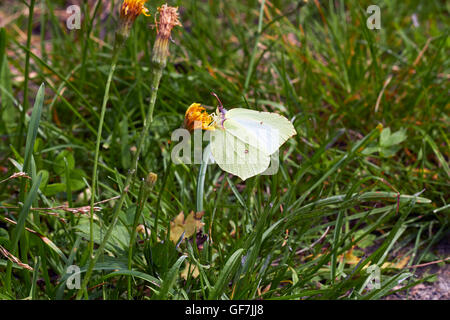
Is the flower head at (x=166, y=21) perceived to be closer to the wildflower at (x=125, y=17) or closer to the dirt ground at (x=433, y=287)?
the wildflower at (x=125, y=17)

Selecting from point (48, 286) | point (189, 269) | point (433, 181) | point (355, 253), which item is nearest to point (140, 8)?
point (189, 269)

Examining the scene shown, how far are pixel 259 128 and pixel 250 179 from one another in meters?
0.22

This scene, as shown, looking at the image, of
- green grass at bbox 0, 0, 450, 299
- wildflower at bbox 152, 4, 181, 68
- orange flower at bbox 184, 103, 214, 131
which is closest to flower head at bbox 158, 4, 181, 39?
wildflower at bbox 152, 4, 181, 68

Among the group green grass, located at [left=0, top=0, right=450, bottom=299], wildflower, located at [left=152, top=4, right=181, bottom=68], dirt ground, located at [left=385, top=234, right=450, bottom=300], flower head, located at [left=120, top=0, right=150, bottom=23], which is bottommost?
dirt ground, located at [left=385, top=234, right=450, bottom=300]

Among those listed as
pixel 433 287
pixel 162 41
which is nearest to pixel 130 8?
pixel 162 41

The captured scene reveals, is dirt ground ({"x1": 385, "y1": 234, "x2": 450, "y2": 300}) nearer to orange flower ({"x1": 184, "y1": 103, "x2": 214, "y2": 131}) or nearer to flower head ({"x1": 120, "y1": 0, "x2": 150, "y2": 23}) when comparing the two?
orange flower ({"x1": 184, "y1": 103, "x2": 214, "y2": 131})

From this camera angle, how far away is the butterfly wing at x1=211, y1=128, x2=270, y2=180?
1.45 meters

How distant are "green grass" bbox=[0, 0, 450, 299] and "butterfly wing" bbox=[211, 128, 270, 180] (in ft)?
0.46

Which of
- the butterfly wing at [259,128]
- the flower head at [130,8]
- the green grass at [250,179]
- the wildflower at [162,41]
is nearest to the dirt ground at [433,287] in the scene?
the green grass at [250,179]

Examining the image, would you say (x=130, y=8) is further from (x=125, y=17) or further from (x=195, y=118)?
(x=195, y=118)

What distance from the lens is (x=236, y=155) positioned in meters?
1.50

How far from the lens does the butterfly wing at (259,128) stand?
4.95 feet

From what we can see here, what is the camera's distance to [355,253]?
5.98 ft
